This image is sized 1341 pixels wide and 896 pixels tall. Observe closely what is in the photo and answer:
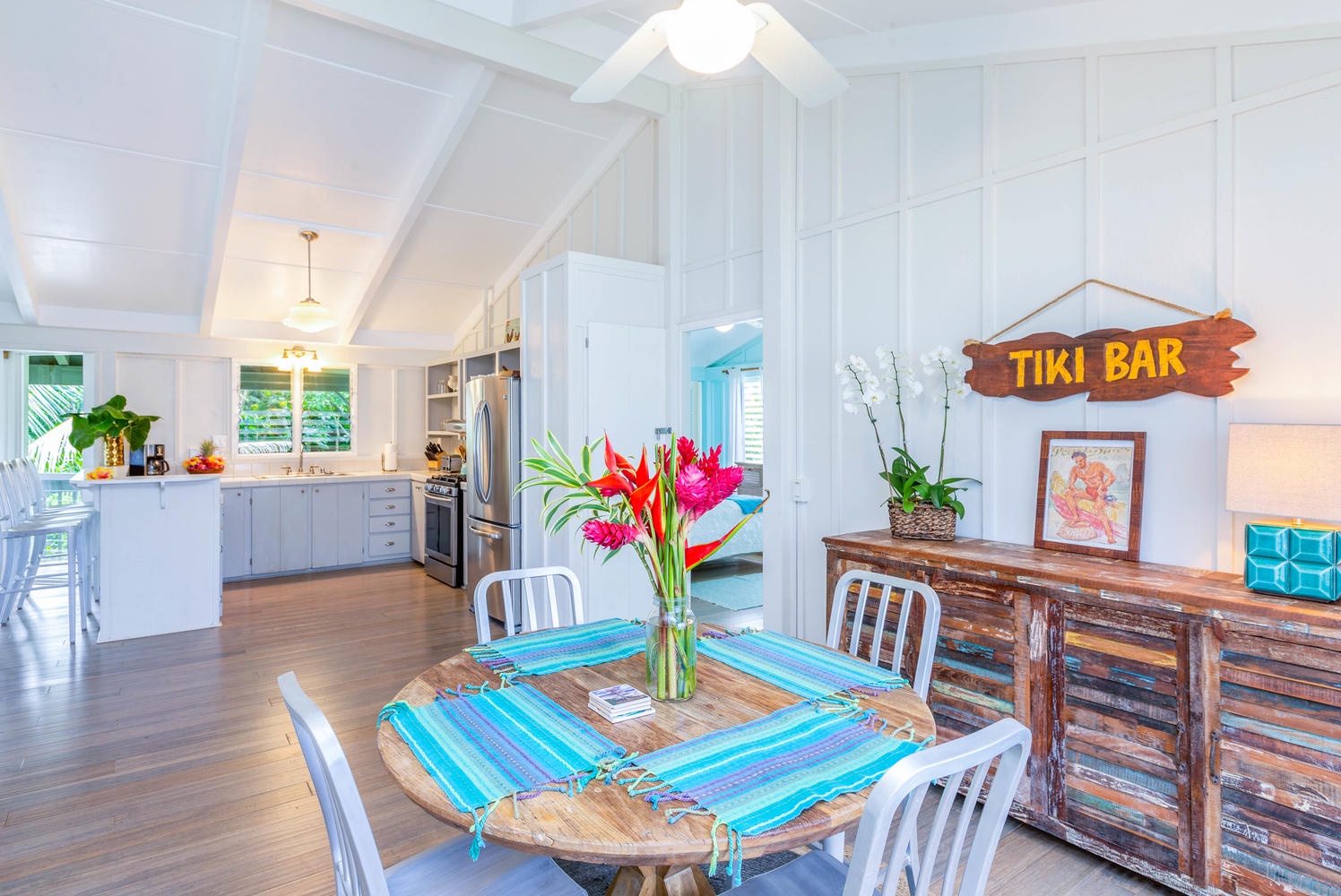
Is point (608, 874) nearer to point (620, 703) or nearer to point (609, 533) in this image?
point (620, 703)

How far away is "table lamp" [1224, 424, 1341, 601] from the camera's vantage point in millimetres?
1856

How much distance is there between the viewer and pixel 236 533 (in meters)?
6.30

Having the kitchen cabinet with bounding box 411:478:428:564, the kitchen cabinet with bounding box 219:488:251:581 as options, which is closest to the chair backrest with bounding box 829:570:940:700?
the kitchen cabinet with bounding box 411:478:428:564

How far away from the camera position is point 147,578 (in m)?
4.67

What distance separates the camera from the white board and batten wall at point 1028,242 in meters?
2.18

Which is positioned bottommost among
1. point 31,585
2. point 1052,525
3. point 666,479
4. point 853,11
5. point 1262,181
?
point 31,585

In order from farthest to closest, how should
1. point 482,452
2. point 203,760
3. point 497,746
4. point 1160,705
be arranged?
point 482,452
point 203,760
point 1160,705
point 497,746

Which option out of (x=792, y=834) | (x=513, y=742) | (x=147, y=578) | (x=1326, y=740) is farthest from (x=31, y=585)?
(x=1326, y=740)

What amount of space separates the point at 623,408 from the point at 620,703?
10.0 feet

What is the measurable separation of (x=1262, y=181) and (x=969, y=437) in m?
1.24

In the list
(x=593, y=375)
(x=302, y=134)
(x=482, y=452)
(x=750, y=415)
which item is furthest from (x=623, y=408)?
(x=750, y=415)

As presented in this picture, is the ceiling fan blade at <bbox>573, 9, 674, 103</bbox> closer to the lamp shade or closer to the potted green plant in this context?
the lamp shade

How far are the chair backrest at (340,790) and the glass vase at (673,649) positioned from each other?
65 cm

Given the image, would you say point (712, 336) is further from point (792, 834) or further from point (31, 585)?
point (792, 834)
